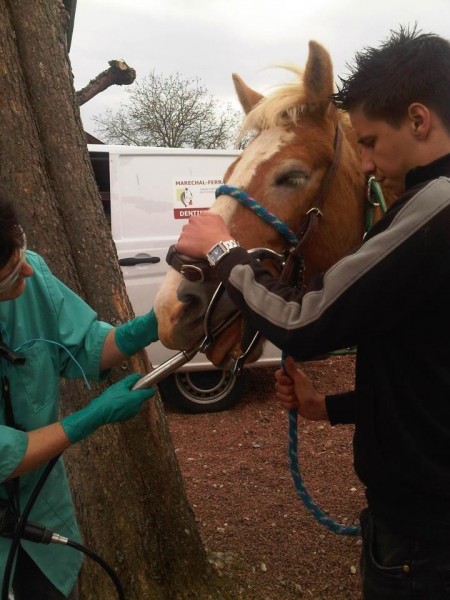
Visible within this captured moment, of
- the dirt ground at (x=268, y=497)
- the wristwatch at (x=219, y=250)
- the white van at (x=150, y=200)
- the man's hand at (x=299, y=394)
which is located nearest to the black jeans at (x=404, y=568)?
the man's hand at (x=299, y=394)

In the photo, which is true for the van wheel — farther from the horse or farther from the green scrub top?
the horse

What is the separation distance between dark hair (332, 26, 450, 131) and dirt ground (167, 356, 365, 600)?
7.39 feet

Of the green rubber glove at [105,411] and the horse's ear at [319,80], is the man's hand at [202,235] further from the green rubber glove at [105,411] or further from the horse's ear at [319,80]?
the horse's ear at [319,80]

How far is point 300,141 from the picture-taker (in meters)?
1.82

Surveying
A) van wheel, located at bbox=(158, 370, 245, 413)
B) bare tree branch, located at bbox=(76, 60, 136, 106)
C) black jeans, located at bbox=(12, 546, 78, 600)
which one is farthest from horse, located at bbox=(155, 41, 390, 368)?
bare tree branch, located at bbox=(76, 60, 136, 106)

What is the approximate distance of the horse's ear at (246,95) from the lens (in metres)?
2.22

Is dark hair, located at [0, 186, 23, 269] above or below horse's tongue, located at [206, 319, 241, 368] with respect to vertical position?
above

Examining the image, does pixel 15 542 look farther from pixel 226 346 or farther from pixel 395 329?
pixel 395 329

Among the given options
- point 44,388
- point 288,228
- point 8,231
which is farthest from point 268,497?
point 8,231

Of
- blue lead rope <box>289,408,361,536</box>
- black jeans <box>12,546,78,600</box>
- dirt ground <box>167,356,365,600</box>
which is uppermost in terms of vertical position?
blue lead rope <box>289,408,361,536</box>

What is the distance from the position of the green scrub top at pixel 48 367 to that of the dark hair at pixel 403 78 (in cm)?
109

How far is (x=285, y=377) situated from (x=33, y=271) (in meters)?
0.84

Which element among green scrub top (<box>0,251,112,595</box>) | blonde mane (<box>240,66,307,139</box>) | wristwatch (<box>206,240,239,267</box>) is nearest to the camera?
wristwatch (<box>206,240,239,267</box>)

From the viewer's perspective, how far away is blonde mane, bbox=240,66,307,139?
1.84 m
